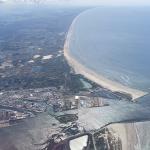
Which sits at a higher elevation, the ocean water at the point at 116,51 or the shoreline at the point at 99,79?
the shoreline at the point at 99,79

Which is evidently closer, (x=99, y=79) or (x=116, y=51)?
(x=99, y=79)

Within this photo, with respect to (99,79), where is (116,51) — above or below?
below

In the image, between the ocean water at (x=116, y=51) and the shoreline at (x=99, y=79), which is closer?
the shoreline at (x=99, y=79)

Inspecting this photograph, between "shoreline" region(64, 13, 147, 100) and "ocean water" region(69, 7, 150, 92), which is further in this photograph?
"ocean water" region(69, 7, 150, 92)

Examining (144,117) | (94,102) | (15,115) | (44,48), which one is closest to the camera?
(144,117)

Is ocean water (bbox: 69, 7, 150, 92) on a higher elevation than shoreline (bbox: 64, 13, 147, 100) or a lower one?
lower

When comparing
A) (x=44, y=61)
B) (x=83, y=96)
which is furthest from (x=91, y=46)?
(x=83, y=96)

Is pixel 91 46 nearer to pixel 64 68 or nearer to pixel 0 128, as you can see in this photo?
pixel 64 68

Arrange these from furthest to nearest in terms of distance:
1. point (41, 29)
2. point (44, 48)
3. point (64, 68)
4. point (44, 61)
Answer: point (41, 29) < point (44, 48) < point (44, 61) < point (64, 68)
